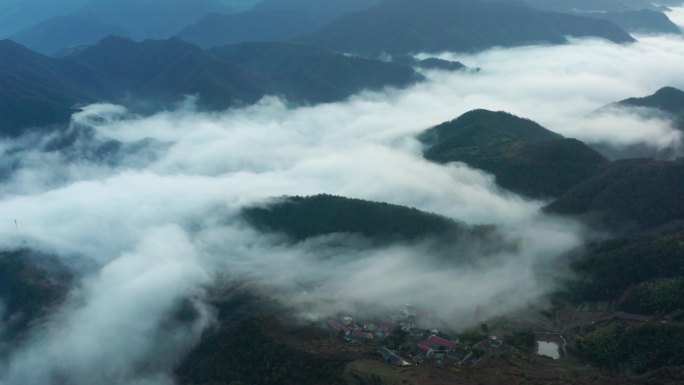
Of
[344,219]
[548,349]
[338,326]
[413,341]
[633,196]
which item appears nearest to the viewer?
[548,349]

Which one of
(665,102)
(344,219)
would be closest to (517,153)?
(344,219)

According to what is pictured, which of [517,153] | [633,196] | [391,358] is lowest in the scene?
[391,358]

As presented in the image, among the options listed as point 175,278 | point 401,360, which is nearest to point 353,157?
point 175,278

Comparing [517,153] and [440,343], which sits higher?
[517,153]

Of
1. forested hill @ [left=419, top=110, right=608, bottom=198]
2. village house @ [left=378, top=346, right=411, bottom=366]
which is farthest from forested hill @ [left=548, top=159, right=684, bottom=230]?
village house @ [left=378, top=346, right=411, bottom=366]

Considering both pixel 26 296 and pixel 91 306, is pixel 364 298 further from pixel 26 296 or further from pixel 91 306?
pixel 26 296

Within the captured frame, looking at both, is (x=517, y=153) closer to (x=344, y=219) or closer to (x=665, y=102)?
(x=344, y=219)

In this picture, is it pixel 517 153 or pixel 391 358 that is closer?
pixel 391 358

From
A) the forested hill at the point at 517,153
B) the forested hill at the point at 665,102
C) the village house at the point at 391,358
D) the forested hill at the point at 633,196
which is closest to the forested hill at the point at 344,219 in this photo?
the forested hill at the point at 633,196

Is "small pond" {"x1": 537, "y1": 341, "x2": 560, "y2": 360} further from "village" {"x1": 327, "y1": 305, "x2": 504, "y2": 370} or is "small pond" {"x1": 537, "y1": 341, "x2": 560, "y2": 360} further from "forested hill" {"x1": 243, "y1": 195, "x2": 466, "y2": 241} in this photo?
"forested hill" {"x1": 243, "y1": 195, "x2": 466, "y2": 241}
